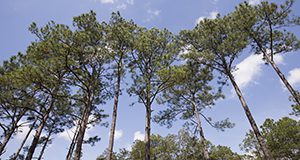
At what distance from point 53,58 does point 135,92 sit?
505 cm

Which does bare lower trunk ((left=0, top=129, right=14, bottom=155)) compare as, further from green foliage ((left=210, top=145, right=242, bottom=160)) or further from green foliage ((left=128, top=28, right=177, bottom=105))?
green foliage ((left=210, top=145, right=242, bottom=160))

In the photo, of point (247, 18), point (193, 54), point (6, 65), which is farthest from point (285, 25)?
point (6, 65)

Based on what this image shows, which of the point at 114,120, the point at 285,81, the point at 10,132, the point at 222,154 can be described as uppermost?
the point at 222,154

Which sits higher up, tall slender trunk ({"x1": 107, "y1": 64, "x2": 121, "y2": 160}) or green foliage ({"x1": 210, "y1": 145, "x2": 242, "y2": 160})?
green foliage ({"x1": 210, "y1": 145, "x2": 242, "y2": 160})

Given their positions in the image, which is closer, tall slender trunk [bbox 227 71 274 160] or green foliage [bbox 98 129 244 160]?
tall slender trunk [bbox 227 71 274 160]

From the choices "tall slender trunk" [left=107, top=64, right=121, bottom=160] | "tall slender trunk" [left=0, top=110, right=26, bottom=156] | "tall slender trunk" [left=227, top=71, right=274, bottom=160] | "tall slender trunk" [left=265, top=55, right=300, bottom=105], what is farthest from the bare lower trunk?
"tall slender trunk" [left=265, top=55, right=300, bottom=105]

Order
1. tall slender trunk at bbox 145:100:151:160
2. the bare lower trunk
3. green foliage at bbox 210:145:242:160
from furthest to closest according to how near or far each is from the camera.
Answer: green foliage at bbox 210:145:242:160
the bare lower trunk
tall slender trunk at bbox 145:100:151:160

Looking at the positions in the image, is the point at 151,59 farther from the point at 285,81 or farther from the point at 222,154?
the point at 222,154

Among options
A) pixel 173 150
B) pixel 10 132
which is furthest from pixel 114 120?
pixel 173 150

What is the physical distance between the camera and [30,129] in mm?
14570

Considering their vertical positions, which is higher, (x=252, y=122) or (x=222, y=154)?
(x=222, y=154)

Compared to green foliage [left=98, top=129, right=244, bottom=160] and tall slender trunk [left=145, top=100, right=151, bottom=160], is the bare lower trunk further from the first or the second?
green foliage [left=98, top=129, right=244, bottom=160]

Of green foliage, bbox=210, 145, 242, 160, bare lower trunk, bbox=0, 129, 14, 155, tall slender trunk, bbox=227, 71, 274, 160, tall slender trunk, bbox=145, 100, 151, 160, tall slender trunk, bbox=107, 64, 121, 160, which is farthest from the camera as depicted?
green foliage, bbox=210, 145, 242, 160

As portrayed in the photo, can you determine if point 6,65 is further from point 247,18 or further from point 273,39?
point 273,39
